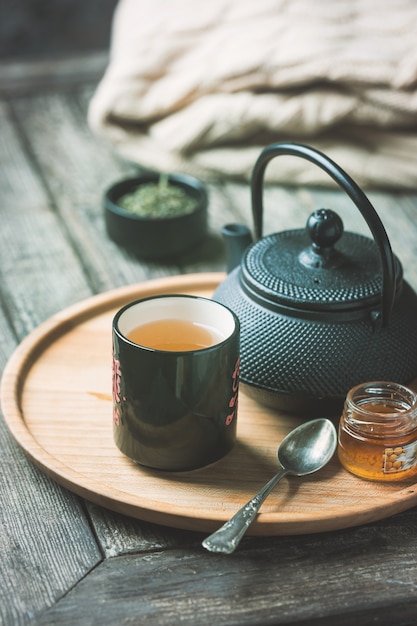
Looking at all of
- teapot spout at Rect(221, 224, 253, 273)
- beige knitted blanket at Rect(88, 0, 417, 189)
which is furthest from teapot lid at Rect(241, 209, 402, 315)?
beige knitted blanket at Rect(88, 0, 417, 189)

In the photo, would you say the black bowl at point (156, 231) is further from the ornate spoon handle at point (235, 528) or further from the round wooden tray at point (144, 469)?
the ornate spoon handle at point (235, 528)

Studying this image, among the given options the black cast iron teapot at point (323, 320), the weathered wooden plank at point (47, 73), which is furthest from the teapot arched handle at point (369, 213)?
the weathered wooden plank at point (47, 73)

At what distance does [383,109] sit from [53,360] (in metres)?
0.79

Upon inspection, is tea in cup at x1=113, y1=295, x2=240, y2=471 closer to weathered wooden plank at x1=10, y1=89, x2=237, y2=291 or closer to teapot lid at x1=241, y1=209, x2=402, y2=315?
teapot lid at x1=241, y1=209, x2=402, y2=315

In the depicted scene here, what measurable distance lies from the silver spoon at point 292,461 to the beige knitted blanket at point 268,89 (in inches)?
30.3

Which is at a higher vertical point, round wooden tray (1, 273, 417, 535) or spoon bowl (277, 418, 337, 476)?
spoon bowl (277, 418, 337, 476)

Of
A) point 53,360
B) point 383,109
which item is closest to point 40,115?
point 383,109

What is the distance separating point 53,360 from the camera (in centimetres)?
99

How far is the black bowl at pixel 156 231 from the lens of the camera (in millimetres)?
1304

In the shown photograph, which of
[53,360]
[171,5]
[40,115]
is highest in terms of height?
[171,5]

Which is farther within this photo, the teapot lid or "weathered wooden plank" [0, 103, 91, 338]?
"weathered wooden plank" [0, 103, 91, 338]

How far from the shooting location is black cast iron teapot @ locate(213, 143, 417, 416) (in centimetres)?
83

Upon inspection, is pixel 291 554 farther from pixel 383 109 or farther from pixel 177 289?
pixel 383 109

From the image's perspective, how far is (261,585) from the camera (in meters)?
0.70
